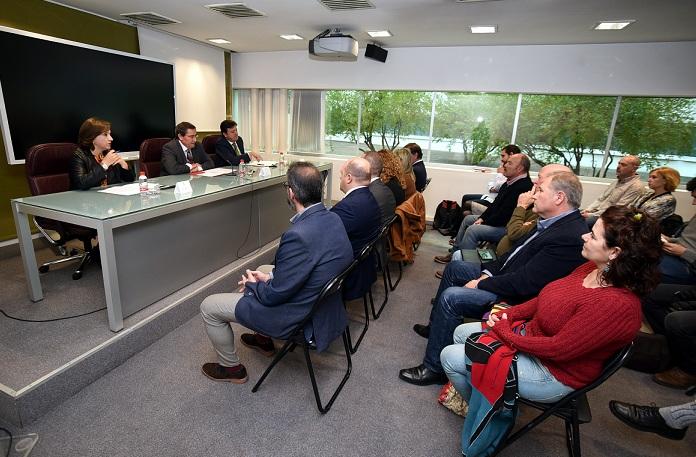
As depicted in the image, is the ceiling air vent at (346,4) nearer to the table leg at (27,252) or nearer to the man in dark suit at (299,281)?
the man in dark suit at (299,281)

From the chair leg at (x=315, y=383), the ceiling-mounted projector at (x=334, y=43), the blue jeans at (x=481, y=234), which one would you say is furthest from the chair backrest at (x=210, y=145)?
the chair leg at (x=315, y=383)

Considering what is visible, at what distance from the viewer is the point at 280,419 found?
178 cm

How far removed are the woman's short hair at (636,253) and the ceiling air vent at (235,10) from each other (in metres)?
3.90

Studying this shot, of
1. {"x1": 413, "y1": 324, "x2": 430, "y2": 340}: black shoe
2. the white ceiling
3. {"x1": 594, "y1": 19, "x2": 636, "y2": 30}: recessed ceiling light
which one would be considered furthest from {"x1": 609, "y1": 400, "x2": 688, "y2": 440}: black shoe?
{"x1": 594, "y1": 19, "x2": 636, "y2": 30}: recessed ceiling light

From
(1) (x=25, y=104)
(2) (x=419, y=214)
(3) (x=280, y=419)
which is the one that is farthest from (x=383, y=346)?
(1) (x=25, y=104)

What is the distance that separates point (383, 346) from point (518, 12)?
10.9 ft

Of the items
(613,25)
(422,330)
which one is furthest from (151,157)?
(613,25)

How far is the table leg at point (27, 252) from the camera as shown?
226cm

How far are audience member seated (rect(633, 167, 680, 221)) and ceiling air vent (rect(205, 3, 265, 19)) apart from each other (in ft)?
14.0

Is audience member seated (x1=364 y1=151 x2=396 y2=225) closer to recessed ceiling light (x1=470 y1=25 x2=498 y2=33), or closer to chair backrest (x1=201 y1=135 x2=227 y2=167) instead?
recessed ceiling light (x1=470 y1=25 x2=498 y2=33)

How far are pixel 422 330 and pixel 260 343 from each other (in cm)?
114

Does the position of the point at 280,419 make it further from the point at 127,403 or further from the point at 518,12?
the point at 518,12

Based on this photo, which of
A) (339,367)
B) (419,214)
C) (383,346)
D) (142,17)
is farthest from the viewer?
(142,17)

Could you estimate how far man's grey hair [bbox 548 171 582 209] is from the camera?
Result: 182 cm
